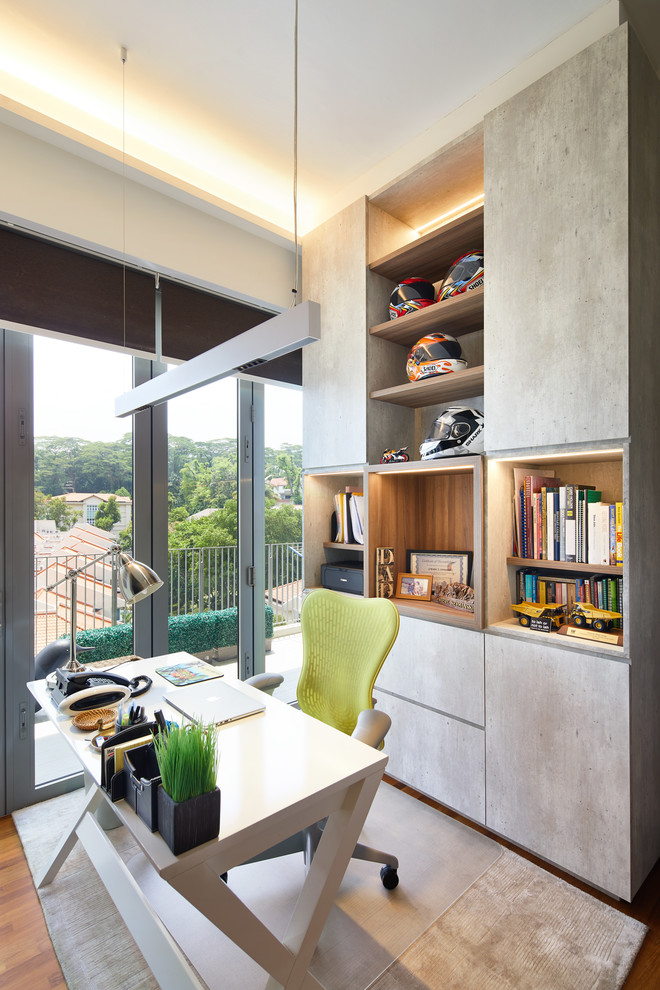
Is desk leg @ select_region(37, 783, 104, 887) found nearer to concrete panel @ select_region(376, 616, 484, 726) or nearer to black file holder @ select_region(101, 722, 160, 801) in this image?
black file holder @ select_region(101, 722, 160, 801)

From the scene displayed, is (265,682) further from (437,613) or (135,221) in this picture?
(135,221)

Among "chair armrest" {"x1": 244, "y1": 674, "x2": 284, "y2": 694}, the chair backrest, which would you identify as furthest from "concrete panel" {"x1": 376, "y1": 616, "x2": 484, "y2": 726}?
"chair armrest" {"x1": 244, "y1": 674, "x2": 284, "y2": 694}

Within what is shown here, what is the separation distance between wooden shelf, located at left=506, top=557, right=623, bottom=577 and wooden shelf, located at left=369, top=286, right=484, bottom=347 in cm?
116

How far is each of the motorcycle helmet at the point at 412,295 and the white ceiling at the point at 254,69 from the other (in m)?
0.68

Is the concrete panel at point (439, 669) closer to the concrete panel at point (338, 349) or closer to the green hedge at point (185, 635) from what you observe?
the concrete panel at point (338, 349)

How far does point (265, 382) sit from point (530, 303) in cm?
176

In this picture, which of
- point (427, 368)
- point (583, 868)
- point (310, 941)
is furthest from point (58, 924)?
point (427, 368)

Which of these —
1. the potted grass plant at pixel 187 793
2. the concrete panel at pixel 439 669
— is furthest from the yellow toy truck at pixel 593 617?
the potted grass plant at pixel 187 793

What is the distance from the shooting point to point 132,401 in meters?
2.12

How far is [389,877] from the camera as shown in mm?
1787

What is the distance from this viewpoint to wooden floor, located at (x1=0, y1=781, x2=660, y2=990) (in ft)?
4.87

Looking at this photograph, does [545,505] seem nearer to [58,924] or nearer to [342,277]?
[342,277]

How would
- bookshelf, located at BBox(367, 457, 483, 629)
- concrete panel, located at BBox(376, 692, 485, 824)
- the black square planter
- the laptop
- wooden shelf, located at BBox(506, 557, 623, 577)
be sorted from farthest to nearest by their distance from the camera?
bookshelf, located at BBox(367, 457, 483, 629) → concrete panel, located at BBox(376, 692, 485, 824) → wooden shelf, located at BBox(506, 557, 623, 577) → the laptop → the black square planter

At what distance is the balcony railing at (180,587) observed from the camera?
246 centimetres
